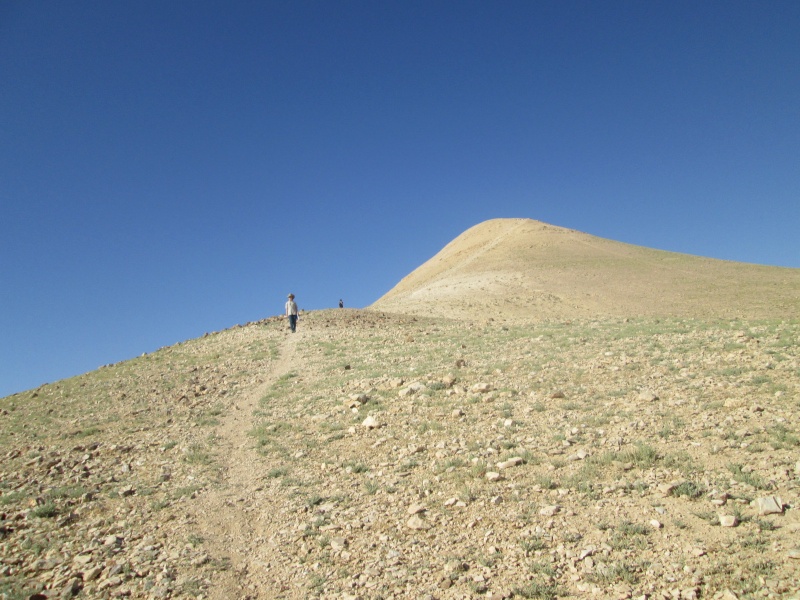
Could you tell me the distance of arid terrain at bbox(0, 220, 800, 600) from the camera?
19.7 feet

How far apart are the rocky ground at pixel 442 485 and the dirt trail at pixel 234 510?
42mm

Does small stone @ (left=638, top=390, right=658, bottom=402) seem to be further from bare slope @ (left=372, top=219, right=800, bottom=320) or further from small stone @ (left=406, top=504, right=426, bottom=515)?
bare slope @ (left=372, top=219, right=800, bottom=320)

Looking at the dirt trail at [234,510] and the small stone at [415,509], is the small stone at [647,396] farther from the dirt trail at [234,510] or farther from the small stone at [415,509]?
the dirt trail at [234,510]

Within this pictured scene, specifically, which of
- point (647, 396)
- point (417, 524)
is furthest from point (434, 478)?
point (647, 396)

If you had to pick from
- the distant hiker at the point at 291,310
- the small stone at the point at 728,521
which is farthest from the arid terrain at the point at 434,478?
the distant hiker at the point at 291,310

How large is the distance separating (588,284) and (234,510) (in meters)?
45.9

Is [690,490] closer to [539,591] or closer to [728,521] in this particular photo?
[728,521]

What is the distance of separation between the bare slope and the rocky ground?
75.2ft

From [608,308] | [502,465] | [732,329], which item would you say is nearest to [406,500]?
[502,465]

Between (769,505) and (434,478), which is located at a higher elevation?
(434,478)

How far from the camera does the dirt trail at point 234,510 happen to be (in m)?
6.64

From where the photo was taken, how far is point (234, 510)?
28.0ft

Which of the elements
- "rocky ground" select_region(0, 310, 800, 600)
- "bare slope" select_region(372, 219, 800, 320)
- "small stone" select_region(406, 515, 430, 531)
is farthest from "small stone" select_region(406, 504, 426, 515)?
"bare slope" select_region(372, 219, 800, 320)

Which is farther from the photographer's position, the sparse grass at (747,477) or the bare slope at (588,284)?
the bare slope at (588,284)
